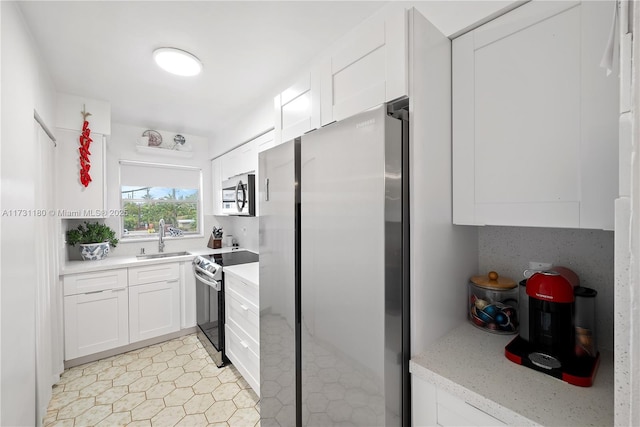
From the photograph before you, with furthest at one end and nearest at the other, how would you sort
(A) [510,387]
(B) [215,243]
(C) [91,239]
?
(B) [215,243] → (C) [91,239] → (A) [510,387]

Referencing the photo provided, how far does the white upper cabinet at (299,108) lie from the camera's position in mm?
1473

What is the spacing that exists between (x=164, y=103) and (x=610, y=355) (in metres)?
3.64

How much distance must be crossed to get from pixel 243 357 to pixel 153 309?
1412 millimetres

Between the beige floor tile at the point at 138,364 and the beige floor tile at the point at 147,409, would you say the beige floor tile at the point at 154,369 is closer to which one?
the beige floor tile at the point at 138,364

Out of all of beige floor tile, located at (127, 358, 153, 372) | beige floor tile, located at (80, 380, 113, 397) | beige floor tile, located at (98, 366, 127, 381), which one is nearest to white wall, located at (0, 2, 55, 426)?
beige floor tile, located at (80, 380, 113, 397)

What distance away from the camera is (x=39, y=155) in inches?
77.8

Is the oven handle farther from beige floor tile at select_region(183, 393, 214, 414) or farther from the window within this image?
the window

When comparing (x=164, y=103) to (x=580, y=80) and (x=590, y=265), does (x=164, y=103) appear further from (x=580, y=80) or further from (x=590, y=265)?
(x=590, y=265)

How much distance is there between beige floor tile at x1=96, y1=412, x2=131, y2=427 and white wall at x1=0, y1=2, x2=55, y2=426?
0.38 m

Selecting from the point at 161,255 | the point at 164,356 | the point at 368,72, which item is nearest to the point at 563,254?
the point at 368,72

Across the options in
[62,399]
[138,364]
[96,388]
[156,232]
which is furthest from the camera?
[156,232]

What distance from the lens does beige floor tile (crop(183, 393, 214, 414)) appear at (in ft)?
6.48

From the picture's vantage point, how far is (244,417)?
6.22 feet

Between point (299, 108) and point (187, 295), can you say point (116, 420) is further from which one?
point (299, 108)
